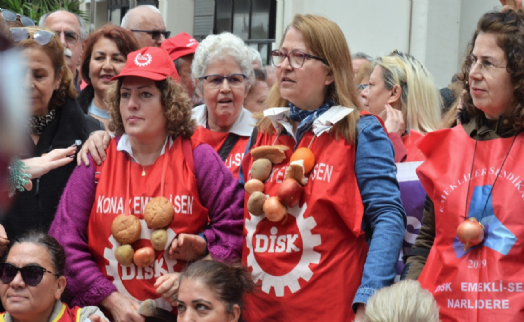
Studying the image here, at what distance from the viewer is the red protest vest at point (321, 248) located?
2.75 meters

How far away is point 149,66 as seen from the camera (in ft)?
11.0

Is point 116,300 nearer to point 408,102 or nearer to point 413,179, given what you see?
point 413,179

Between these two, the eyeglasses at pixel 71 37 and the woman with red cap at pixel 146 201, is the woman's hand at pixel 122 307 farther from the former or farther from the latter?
the eyeglasses at pixel 71 37

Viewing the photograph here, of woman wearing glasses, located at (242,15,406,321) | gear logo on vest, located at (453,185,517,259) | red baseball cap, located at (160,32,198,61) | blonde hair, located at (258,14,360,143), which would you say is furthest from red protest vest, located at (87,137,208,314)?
red baseball cap, located at (160,32,198,61)

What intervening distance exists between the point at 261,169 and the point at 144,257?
0.64 metres

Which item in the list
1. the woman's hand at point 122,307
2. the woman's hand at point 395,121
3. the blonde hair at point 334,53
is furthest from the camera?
the woman's hand at point 395,121

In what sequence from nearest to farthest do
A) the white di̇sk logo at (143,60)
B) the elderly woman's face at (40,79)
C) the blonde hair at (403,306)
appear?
1. the blonde hair at (403,306)
2. the white di̇sk logo at (143,60)
3. the elderly woman's face at (40,79)

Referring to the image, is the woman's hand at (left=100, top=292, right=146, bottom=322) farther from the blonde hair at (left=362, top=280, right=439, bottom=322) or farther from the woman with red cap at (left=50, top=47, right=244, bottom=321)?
the blonde hair at (left=362, top=280, right=439, bottom=322)

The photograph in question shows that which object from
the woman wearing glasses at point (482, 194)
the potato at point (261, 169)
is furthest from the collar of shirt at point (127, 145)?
the woman wearing glasses at point (482, 194)

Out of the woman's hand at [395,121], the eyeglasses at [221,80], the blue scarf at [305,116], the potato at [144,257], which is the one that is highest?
the eyeglasses at [221,80]

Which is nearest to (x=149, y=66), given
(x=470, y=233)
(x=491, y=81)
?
(x=491, y=81)

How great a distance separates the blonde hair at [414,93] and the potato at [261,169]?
145 centimetres

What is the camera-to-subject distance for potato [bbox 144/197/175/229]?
3.04m

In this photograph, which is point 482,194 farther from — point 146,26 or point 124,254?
point 146,26
